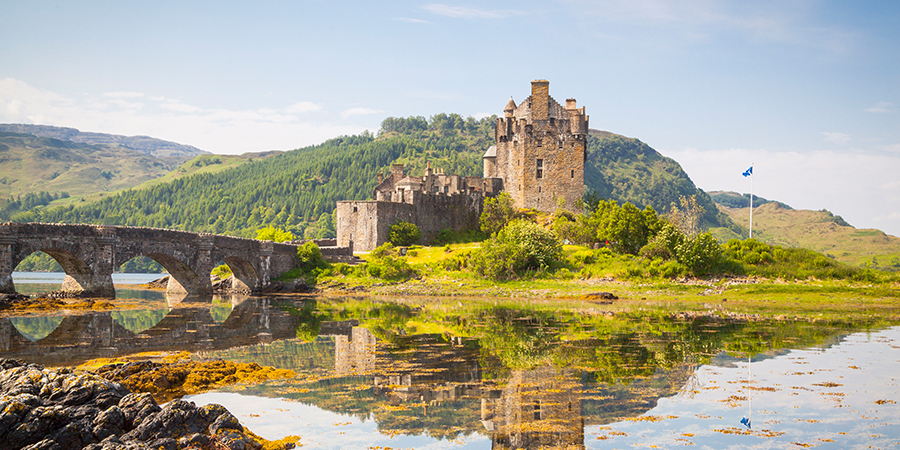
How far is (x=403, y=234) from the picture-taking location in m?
65.8

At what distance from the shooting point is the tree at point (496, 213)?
230 ft

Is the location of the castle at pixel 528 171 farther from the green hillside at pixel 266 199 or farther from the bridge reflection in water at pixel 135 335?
the green hillside at pixel 266 199

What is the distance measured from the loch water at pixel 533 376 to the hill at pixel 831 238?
8972cm

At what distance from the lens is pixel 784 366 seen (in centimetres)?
1823

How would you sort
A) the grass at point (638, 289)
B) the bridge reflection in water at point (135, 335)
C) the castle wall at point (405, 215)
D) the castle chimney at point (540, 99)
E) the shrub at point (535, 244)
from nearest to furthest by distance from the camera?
the bridge reflection in water at point (135, 335), the grass at point (638, 289), the shrub at point (535, 244), the castle wall at point (405, 215), the castle chimney at point (540, 99)

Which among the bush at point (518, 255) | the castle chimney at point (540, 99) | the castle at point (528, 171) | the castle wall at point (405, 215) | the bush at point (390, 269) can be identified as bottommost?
the bush at point (390, 269)

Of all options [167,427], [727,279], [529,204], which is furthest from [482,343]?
[529,204]

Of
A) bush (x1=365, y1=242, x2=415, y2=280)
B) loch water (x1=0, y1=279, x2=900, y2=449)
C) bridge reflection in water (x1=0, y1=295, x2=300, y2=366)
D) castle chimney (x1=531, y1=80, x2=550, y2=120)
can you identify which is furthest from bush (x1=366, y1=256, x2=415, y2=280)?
castle chimney (x1=531, y1=80, x2=550, y2=120)

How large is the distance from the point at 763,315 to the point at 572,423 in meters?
25.9

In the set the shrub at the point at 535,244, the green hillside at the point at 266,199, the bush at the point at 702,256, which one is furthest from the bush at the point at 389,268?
the green hillside at the point at 266,199

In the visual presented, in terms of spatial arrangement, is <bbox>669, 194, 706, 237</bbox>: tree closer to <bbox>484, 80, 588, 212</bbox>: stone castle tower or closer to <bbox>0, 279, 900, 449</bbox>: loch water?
<bbox>484, 80, 588, 212</bbox>: stone castle tower

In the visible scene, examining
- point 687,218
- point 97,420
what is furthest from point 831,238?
point 97,420

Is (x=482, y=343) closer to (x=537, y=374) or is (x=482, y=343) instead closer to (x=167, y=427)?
(x=537, y=374)

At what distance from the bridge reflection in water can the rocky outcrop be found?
656 centimetres
